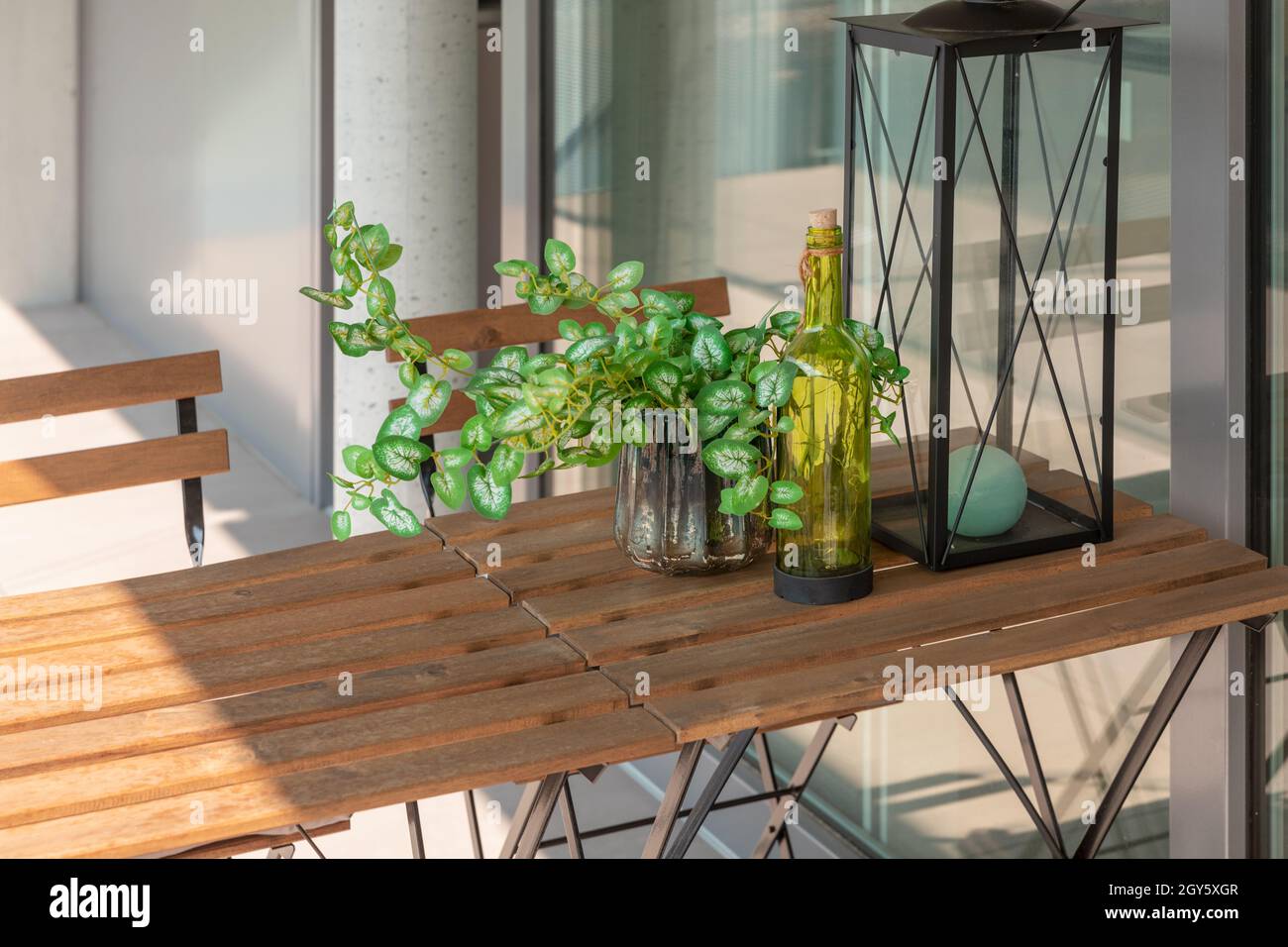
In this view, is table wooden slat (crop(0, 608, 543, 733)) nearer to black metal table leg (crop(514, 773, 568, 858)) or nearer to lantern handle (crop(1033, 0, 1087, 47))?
black metal table leg (crop(514, 773, 568, 858))

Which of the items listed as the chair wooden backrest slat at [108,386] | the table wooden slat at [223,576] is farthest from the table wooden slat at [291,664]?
the chair wooden backrest slat at [108,386]

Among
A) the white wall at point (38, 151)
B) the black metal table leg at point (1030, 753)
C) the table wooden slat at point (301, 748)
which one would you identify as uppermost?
the white wall at point (38, 151)

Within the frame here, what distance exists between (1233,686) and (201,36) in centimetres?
474

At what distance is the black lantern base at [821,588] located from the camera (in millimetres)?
1704

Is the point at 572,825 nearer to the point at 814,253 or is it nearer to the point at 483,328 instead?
the point at 483,328

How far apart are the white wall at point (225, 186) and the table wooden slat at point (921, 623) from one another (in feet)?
11.3

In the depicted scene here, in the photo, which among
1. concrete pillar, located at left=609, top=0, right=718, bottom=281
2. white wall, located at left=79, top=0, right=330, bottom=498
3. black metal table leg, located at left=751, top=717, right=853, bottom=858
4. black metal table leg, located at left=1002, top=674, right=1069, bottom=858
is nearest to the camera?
black metal table leg, located at left=1002, top=674, right=1069, bottom=858

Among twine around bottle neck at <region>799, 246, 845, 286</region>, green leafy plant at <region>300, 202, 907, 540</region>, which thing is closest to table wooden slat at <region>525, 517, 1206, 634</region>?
green leafy plant at <region>300, 202, 907, 540</region>

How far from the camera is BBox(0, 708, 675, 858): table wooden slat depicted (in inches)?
50.8

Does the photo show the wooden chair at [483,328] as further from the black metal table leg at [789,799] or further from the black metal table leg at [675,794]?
the black metal table leg at [675,794]

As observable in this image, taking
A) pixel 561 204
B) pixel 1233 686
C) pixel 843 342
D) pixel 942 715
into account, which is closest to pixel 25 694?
pixel 843 342

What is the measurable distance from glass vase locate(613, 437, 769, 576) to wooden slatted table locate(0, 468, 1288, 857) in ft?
0.10

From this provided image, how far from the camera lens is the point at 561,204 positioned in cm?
382
